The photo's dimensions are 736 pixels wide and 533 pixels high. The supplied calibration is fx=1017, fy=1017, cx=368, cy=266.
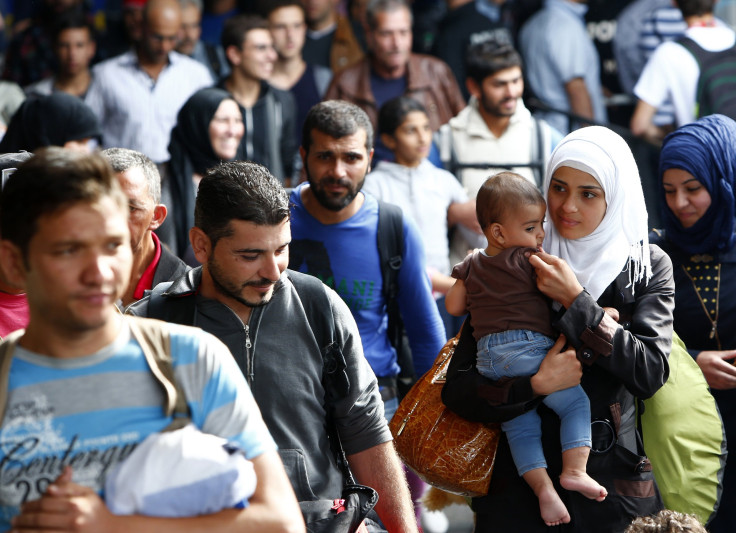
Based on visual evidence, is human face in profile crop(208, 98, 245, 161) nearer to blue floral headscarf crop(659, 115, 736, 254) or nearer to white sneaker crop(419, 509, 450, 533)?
white sneaker crop(419, 509, 450, 533)

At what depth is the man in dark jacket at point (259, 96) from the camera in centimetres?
671

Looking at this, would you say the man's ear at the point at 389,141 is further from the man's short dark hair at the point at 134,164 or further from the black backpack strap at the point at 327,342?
the black backpack strap at the point at 327,342

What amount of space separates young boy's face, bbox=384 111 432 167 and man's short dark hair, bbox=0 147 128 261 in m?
3.88

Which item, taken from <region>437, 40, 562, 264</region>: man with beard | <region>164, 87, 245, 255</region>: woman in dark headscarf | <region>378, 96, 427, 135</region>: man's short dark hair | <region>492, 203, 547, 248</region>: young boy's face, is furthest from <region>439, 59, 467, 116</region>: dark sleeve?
<region>492, 203, 547, 248</region>: young boy's face

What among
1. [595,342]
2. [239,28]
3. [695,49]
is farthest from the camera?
[239,28]

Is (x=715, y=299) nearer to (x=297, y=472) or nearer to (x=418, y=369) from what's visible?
(x=418, y=369)

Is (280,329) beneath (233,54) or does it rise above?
beneath

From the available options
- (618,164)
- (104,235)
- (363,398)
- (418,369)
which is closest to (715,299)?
(618,164)

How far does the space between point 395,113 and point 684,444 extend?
123 inches

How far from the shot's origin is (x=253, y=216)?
2.91 meters

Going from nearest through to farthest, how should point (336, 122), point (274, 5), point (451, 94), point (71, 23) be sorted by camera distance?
point (336, 122)
point (451, 94)
point (71, 23)
point (274, 5)

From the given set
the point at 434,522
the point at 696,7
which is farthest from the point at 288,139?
the point at 696,7

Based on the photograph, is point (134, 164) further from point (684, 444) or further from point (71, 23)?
point (71, 23)

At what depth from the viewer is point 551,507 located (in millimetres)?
3105
